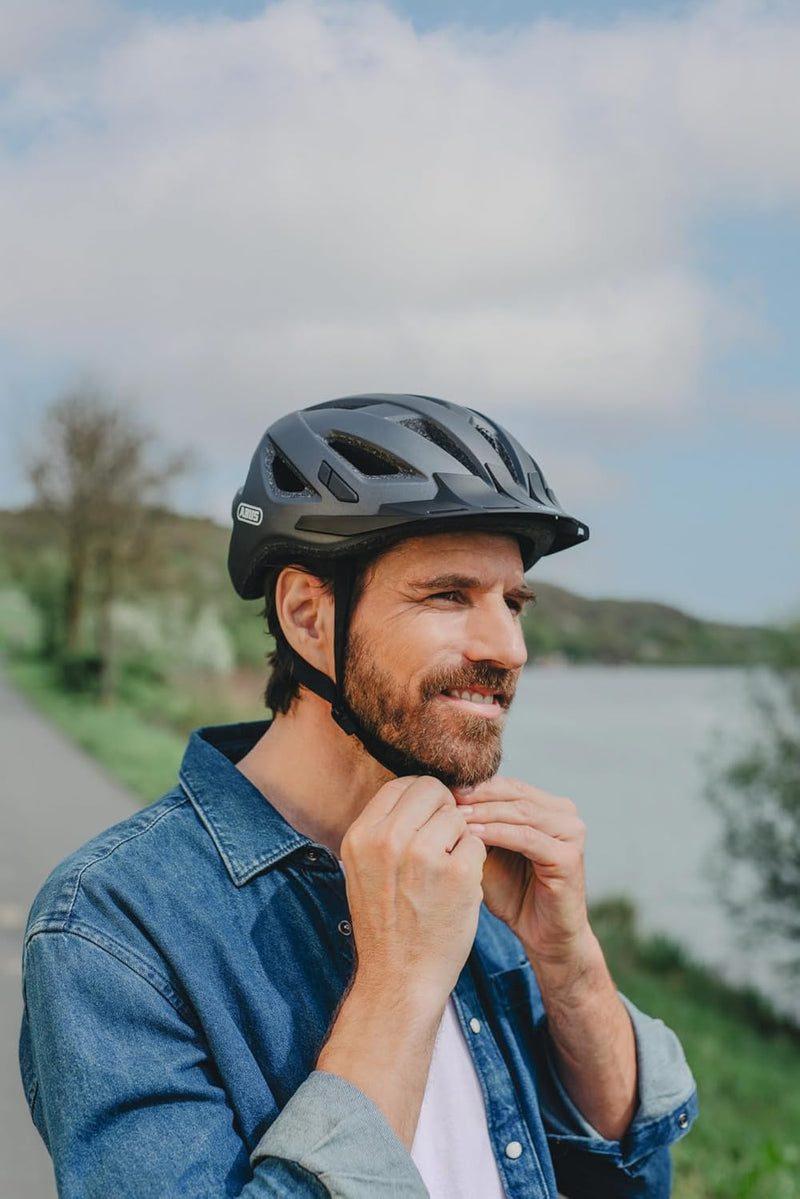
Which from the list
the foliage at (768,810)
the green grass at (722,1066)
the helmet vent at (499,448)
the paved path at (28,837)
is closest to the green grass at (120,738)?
the paved path at (28,837)

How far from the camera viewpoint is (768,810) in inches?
610

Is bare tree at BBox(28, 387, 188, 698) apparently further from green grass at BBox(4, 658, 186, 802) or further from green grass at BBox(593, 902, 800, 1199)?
green grass at BBox(593, 902, 800, 1199)

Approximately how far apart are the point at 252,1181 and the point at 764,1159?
529cm

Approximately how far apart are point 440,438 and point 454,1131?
1.31 metres

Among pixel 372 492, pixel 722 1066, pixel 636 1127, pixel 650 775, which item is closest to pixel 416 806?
pixel 372 492

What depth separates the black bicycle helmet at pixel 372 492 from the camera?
6.76ft

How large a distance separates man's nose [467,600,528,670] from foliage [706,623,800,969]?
46.9 ft

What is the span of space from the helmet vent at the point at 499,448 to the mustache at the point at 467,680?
1.43ft

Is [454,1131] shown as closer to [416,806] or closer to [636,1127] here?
[636,1127]

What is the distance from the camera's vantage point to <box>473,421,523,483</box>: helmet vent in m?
2.26

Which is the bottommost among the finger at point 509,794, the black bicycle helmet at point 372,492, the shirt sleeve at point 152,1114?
the shirt sleeve at point 152,1114

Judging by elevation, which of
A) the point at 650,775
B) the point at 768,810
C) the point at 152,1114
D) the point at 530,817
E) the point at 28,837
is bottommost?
the point at 650,775

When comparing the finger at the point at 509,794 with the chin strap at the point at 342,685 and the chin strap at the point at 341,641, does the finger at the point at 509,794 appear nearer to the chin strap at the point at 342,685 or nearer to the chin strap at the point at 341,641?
the chin strap at the point at 342,685

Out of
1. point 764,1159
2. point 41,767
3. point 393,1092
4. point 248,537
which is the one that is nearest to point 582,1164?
point 393,1092
